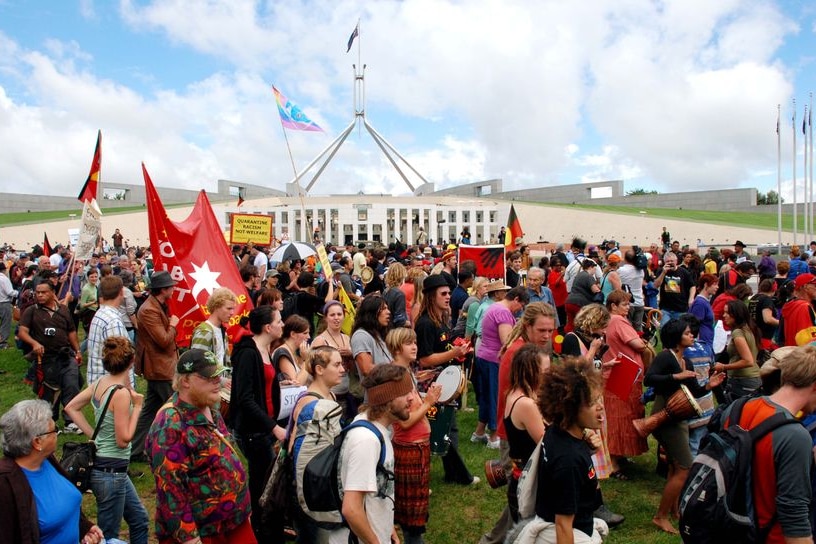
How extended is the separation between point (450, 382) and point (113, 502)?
267 centimetres

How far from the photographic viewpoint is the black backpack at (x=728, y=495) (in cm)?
289

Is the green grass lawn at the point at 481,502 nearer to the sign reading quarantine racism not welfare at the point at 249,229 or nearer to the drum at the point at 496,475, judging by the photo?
the drum at the point at 496,475

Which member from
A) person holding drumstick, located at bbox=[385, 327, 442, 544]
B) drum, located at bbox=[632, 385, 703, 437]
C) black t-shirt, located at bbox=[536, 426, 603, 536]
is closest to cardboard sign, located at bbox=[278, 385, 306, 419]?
person holding drumstick, located at bbox=[385, 327, 442, 544]

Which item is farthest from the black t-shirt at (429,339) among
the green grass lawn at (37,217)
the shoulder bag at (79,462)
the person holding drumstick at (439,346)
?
the green grass lawn at (37,217)

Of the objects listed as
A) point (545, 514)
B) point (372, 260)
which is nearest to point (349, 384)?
point (545, 514)

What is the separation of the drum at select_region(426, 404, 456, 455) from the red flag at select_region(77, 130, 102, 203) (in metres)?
5.65

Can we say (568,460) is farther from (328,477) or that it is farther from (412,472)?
(412,472)

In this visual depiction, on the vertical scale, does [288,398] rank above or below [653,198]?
below

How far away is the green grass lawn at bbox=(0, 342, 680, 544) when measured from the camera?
5.00 m

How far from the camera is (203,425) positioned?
328 centimetres

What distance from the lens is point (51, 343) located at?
23.5 ft

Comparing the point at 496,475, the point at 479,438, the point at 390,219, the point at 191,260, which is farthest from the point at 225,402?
the point at 390,219

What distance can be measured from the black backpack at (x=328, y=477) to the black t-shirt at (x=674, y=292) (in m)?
8.51

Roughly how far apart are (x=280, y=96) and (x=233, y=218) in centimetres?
592
